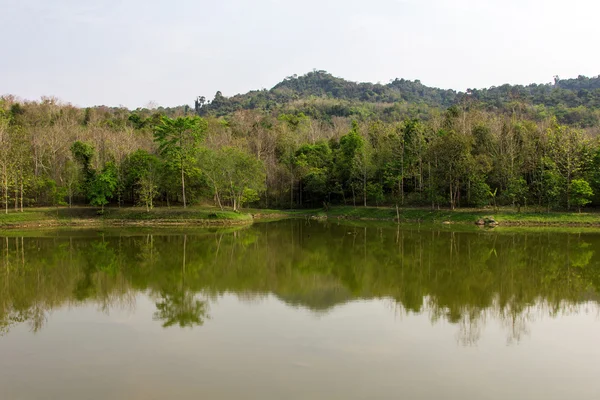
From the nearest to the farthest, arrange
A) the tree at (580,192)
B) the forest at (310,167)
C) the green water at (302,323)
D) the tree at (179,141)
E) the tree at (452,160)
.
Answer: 1. the green water at (302,323)
2. the tree at (580,192)
3. the tree at (452,160)
4. the forest at (310,167)
5. the tree at (179,141)

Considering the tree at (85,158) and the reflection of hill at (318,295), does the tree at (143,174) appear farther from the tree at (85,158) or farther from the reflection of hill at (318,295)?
the reflection of hill at (318,295)

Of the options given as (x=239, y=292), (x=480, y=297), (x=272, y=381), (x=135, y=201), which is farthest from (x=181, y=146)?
(x=272, y=381)

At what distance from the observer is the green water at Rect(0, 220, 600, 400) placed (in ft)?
35.0

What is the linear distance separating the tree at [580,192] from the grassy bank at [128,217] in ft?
101

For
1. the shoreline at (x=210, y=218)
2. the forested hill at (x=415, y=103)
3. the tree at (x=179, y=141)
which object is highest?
the forested hill at (x=415, y=103)

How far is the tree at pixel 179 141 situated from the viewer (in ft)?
166

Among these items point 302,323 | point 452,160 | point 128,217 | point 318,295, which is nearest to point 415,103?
point 452,160

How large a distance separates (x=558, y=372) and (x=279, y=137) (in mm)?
62288

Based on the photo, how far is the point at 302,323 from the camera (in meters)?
15.0

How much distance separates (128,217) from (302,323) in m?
36.4

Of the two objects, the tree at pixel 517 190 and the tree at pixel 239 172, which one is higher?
the tree at pixel 239 172

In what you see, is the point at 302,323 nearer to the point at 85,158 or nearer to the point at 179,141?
the point at 179,141

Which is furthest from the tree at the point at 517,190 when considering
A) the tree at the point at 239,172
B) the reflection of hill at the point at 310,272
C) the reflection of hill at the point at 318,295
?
the reflection of hill at the point at 318,295

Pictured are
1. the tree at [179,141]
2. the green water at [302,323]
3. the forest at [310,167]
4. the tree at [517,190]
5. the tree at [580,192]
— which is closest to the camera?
the green water at [302,323]
